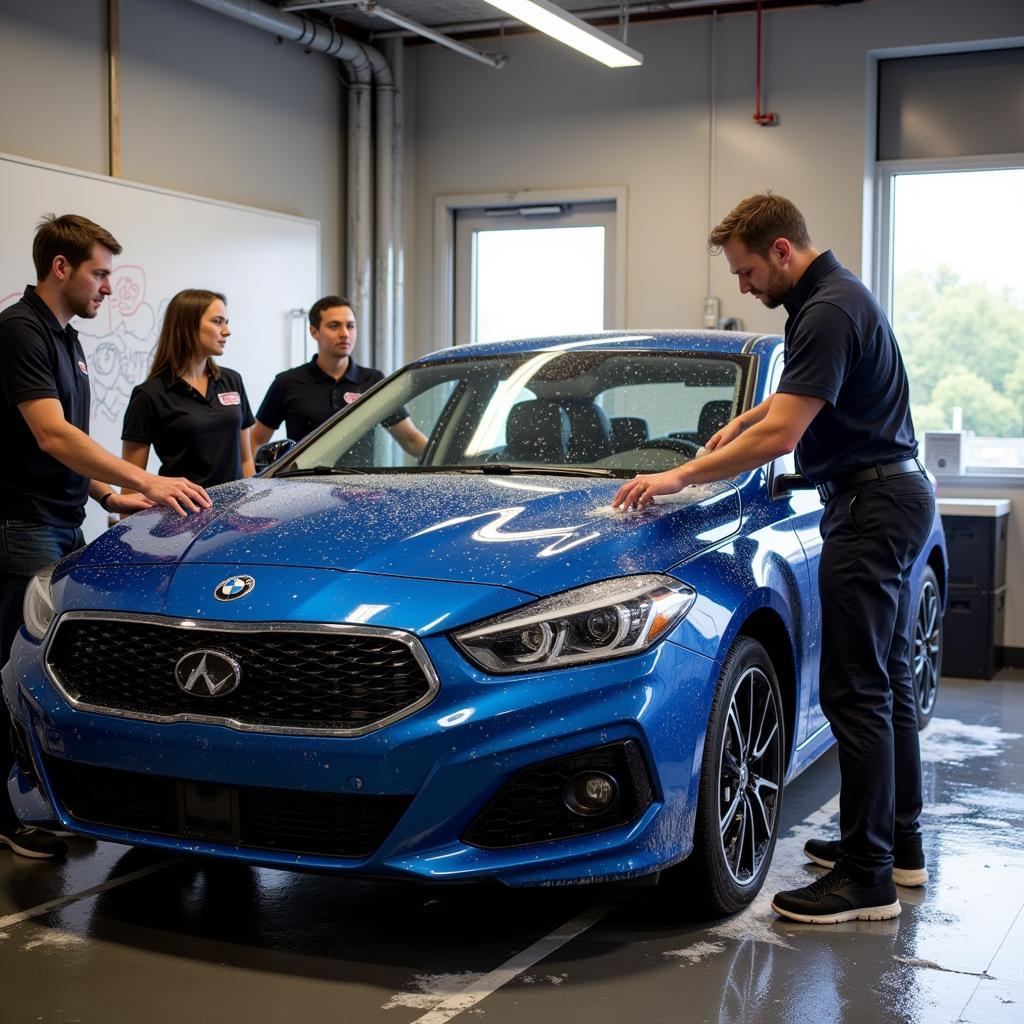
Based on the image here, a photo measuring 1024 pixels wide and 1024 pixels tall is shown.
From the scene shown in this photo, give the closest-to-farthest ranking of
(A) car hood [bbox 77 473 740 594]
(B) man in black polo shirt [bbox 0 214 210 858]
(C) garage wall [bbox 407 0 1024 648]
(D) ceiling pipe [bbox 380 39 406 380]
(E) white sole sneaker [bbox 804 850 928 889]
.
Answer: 1. (A) car hood [bbox 77 473 740 594]
2. (E) white sole sneaker [bbox 804 850 928 889]
3. (B) man in black polo shirt [bbox 0 214 210 858]
4. (C) garage wall [bbox 407 0 1024 648]
5. (D) ceiling pipe [bbox 380 39 406 380]

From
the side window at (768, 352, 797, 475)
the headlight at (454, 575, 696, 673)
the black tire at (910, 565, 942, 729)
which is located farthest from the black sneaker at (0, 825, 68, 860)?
the black tire at (910, 565, 942, 729)

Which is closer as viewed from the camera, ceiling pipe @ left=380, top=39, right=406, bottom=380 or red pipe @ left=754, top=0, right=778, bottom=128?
red pipe @ left=754, top=0, right=778, bottom=128

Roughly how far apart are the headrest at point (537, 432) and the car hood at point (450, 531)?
0.24 metres

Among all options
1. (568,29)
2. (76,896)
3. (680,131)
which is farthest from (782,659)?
→ (680,131)

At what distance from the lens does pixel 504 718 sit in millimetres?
2762

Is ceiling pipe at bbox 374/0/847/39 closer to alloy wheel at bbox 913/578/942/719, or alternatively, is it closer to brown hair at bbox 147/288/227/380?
alloy wheel at bbox 913/578/942/719

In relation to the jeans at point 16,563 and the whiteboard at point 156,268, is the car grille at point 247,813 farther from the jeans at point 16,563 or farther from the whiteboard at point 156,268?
the whiteboard at point 156,268

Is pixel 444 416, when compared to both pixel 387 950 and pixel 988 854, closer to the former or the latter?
pixel 387 950

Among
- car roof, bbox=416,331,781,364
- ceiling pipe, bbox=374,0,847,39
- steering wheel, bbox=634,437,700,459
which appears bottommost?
steering wheel, bbox=634,437,700,459

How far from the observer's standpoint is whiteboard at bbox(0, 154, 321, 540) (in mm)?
6273

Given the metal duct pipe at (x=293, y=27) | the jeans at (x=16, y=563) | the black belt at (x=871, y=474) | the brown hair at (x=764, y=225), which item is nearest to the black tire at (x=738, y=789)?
the black belt at (x=871, y=474)

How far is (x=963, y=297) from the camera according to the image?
805 centimetres

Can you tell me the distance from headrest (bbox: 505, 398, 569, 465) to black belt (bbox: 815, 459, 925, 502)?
A: 752mm

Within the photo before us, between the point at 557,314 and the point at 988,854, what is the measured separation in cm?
581
